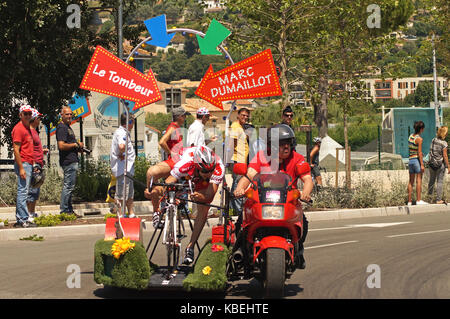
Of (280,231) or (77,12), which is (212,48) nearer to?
(280,231)

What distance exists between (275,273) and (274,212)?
23.7 inches

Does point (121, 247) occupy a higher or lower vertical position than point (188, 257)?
higher

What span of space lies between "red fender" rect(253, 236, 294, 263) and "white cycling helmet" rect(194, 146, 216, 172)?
1.17 meters

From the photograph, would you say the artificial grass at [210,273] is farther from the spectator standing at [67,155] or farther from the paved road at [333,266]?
the spectator standing at [67,155]

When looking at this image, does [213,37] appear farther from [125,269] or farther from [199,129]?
[125,269]

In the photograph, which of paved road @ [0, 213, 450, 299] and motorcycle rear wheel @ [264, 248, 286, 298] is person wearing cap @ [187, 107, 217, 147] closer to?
paved road @ [0, 213, 450, 299]

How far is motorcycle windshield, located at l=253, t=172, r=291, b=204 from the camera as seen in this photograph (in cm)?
806

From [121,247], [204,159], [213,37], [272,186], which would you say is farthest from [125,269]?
[213,37]

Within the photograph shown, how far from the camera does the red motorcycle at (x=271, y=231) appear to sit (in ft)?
25.6

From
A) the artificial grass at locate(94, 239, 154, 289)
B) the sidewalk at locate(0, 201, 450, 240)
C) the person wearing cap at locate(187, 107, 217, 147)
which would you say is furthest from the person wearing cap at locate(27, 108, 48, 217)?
the artificial grass at locate(94, 239, 154, 289)

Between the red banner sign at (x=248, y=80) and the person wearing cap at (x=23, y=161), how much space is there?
3.70 metres

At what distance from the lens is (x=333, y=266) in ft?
33.6

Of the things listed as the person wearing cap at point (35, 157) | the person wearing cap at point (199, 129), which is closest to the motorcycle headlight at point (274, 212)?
the person wearing cap at point (199, 129)

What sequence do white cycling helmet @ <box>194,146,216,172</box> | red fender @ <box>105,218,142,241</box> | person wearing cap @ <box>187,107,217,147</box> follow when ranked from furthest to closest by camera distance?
person wearing cap @ <box>187,107,217,147</box>
red fender @ <box>105,218,142,241</box>
white cycling helmet @ <box>194,146,216,172</box>
